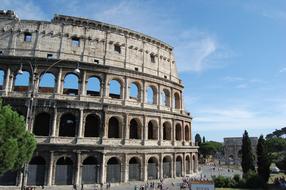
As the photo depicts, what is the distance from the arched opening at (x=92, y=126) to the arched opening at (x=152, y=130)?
23.0 ft

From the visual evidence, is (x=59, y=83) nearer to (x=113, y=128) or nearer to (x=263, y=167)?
(x=113, y=128)

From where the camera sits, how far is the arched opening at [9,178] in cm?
2586

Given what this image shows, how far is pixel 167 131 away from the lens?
1451 inches

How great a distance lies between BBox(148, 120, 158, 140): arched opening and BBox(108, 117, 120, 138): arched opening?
4607 mm

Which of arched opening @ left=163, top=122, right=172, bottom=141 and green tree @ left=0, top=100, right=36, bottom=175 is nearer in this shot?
green tree @ left=0, top=100, right=36, bottom=175

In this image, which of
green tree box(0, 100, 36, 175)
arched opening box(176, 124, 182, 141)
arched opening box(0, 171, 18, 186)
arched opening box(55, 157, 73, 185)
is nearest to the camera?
green tree box(0, 100, 36, 175)

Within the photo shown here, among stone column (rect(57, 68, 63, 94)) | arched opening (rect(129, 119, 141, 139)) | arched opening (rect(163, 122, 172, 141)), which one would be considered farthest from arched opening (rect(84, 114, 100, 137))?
arched opening (rect(163, 122, 172, 141))

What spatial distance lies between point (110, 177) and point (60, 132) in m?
7.12

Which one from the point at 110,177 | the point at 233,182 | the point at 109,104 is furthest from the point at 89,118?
the point at 233,182

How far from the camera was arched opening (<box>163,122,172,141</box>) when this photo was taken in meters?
36.3

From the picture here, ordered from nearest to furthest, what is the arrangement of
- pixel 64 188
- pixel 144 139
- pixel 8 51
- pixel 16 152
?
pixel 16 152 < pixel 64 188 < pixel 8 51 < pixel 144 139

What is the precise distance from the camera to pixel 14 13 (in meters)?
30.5

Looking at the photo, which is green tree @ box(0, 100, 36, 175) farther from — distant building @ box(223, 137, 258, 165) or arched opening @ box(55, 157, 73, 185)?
distant building @ box(223, 137, 258, 165)

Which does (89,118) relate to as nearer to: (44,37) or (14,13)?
(44,37)
